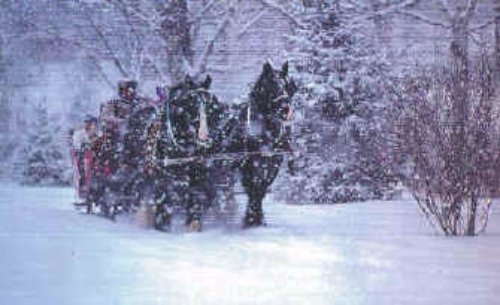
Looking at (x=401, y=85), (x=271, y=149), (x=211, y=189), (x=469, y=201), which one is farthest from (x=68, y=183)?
(x=469, y=201)

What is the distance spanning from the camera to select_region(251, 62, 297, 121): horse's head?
4.65 m

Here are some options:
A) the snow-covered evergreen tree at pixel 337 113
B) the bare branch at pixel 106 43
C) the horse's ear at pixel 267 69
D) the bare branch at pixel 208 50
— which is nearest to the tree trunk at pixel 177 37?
the bare branch at pixel 208 50

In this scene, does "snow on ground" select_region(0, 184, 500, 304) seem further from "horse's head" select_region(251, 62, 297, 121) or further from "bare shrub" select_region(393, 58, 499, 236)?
"horse's head" select_region(251, 62, 297, 121)

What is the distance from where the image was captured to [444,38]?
453cm

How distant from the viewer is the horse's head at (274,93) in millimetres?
4648

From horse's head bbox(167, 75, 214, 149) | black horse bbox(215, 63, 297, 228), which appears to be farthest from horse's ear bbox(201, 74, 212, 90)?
black horse bbox(215, 63, 297, 228)

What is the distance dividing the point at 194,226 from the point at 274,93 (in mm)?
764

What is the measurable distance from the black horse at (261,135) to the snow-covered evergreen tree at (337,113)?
10 cm

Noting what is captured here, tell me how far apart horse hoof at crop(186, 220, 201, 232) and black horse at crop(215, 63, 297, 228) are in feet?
0.74

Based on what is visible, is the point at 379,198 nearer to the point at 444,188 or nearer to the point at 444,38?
the point at 444,188

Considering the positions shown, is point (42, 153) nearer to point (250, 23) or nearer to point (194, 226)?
point (194, 226)

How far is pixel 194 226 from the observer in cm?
466

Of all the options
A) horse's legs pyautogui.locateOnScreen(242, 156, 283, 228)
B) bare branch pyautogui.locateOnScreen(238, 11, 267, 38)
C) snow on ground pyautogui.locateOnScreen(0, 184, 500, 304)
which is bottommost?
snow on ground pyautogui.locateOnScreen(0, 184, 500, 304)

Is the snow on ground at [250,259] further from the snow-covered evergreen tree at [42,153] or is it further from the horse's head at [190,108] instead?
the horse's head at [190,108]
